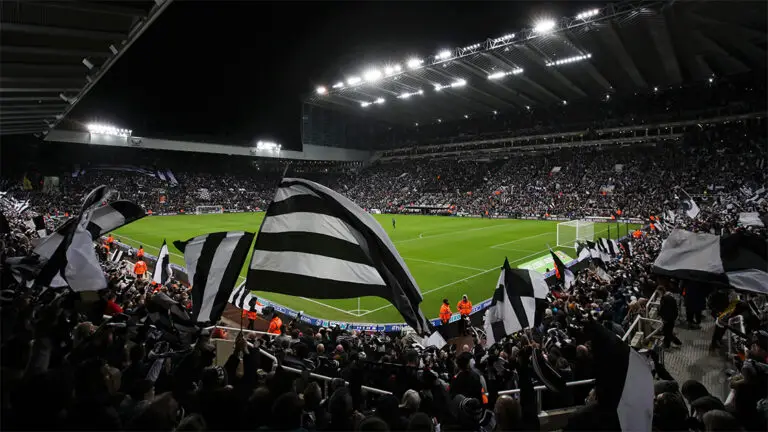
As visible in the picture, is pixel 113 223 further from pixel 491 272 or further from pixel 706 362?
pixel 491 272

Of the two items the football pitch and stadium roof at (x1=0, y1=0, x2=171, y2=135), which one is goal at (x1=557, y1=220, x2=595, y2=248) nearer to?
the football pitch

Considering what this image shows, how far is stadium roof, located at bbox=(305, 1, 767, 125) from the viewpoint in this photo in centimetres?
2755

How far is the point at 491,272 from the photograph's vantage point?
749 inches

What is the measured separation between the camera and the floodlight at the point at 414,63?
134ft

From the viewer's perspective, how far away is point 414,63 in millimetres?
41219

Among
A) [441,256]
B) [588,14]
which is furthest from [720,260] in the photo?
[588,14]

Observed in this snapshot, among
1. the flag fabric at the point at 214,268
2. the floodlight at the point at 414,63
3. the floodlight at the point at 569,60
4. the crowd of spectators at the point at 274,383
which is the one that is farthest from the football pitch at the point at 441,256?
the floodlight at the point at 414,63

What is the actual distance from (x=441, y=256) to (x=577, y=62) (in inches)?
1138

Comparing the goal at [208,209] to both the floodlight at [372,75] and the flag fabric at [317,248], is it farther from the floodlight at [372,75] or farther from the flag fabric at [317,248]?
the flag fabric at [317,248]

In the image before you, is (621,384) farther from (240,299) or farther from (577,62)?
(577,62)

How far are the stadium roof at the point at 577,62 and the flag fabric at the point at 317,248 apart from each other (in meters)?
30.2

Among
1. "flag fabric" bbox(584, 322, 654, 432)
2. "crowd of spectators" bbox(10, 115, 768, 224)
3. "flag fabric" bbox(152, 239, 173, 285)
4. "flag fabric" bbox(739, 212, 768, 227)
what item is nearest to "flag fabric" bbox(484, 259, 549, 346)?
"flag fabric" bbox(584, 322, 654, 432)

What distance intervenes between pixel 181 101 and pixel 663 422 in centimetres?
5974

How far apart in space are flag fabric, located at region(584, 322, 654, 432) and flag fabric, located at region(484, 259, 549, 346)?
416cm
